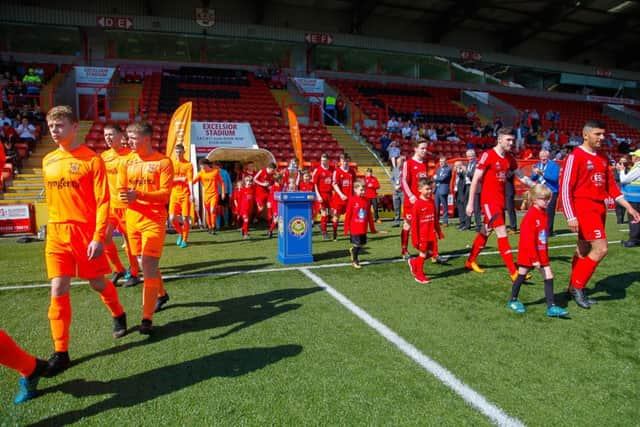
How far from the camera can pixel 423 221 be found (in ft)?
19.0

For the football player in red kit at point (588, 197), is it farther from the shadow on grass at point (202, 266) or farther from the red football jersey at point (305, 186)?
the red football jersey at point (305, 186)

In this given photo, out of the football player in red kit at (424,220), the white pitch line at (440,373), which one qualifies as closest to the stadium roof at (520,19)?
the football player in red kit at (424,220)

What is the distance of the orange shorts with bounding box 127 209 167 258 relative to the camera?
379 cm

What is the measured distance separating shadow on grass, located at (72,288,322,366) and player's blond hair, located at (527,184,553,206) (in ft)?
8.83

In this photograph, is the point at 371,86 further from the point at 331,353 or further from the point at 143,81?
the point at 331,353

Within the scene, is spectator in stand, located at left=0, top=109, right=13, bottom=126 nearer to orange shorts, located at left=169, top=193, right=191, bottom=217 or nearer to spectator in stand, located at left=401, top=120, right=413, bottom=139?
orange shorts, located at left=169, top=193, right=191, bottom=217

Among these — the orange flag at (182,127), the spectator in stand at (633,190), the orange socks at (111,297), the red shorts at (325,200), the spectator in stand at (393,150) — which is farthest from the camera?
the spectator in stand at (393,150)

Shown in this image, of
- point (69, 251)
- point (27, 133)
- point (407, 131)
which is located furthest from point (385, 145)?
→ point (69, 251)

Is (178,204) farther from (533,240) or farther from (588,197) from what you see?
(588,197)

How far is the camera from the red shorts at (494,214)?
17.3ft

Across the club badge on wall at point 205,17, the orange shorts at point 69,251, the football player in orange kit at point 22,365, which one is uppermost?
the club badge on wall at point 205,17

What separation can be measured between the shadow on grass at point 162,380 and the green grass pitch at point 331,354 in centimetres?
1

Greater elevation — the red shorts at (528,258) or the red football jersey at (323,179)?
the red football jersey at (323,179)

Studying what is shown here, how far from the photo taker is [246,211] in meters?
9.95
